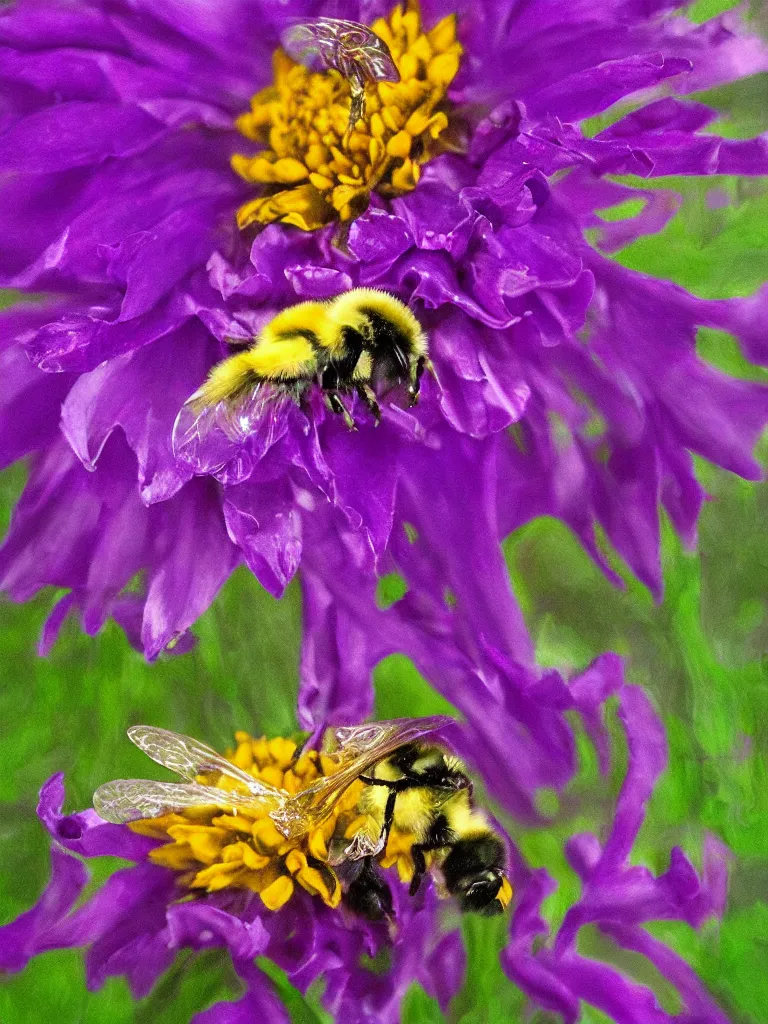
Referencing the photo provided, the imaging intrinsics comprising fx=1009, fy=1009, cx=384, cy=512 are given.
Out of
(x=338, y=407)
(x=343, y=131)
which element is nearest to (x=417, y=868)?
(x=338, y=407)

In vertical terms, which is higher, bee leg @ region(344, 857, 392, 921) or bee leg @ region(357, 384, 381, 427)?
bee leg @ region(357, 384, 381, 427)

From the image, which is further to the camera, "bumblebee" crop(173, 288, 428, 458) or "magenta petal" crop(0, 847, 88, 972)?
"magenta petal" crop(0, 847, 88, 972)

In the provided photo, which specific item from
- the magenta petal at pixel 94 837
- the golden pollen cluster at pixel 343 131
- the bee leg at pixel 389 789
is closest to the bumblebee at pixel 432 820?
the bee leg at pixel 389 789

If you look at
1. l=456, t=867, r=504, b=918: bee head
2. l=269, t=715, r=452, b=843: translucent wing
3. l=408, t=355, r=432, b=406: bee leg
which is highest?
l=408, t=355, r=432, b=406: bee leg

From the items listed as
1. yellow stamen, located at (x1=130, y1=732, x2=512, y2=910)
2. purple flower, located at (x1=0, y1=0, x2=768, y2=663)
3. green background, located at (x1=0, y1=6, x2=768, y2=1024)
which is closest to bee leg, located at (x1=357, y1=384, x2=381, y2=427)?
purple flower, located at (x1=0, y1=0, x2=768, y2=663)

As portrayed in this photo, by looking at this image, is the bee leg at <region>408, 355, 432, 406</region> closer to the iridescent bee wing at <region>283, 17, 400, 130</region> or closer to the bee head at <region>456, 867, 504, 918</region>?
the iridescent bee wing at <region>283, 17, 400, 130</region>

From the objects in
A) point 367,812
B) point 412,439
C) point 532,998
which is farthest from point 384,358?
point 532,998
